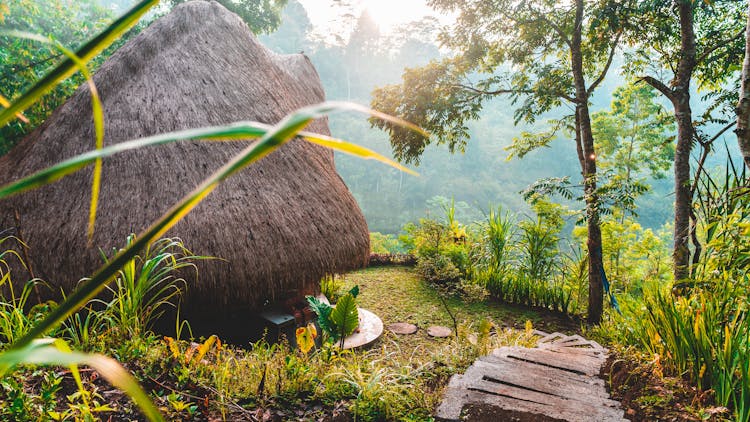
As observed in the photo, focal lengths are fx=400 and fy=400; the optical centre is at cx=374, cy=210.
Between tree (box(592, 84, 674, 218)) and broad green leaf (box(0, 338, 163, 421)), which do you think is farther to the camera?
tree (box(592, 84, 674, 218))

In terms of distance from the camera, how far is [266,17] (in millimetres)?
11477

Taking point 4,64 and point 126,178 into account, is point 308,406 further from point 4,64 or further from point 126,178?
point 4,64

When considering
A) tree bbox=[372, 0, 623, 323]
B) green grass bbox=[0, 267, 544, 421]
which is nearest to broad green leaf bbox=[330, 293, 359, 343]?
green grass bbox=[0, 267, 544, 421]

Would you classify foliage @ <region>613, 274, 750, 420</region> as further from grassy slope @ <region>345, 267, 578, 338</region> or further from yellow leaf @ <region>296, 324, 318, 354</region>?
grassy slope @ <region>345, 267, 578, 338</region>

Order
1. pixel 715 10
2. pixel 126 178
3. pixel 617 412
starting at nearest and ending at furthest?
pixel 617 412, pixel 126 178, pixel 715 10

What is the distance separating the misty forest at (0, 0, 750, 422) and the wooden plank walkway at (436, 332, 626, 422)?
2 cm

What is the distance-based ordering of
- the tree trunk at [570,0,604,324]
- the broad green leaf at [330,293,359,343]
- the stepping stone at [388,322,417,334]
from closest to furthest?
the broad green leaf at [330,293,359,343], the stepping stone at [388,322,417,334], the tree trunk at [570,0,604,324]

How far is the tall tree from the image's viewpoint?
12.9 ft

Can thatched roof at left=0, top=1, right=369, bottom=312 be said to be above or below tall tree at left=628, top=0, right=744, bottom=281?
below

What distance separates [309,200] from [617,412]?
2873 millimetres

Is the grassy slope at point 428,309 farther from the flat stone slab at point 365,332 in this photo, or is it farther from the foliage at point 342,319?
the foliage at point 342,319

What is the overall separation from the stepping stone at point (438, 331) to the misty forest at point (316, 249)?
38 millimetres

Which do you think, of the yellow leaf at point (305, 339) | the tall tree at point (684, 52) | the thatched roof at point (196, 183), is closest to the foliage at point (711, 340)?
the tall tree at point (684, 52)

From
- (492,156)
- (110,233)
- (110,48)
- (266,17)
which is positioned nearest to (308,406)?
(110,233)
